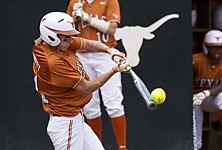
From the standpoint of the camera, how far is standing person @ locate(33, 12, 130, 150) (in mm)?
5125

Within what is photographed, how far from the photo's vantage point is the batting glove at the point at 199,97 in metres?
7.04

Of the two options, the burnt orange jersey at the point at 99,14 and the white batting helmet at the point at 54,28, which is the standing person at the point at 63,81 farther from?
the burnt orange jersey at the point at 99,14

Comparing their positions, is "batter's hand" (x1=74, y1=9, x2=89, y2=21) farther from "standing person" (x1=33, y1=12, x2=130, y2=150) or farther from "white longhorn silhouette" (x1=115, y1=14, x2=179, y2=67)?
"standing person" (x1=33, y1=12, x2=130, y2=150)

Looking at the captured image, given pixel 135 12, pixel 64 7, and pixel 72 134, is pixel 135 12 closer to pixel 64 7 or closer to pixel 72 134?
pixel 64 7

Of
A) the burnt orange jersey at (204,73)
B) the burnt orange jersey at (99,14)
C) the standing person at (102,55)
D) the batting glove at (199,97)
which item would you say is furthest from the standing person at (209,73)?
the burnt orange jersey at (99,14)

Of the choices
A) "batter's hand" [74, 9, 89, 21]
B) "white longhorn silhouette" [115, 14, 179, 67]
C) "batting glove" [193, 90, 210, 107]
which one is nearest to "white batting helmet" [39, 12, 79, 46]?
"batter's hand" [74, 9, 89, 21]

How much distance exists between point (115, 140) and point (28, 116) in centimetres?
86

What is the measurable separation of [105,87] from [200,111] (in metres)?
1.69

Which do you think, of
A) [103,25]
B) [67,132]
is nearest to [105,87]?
[103,25]

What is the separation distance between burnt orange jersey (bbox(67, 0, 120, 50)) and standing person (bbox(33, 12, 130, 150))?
36.9 inches

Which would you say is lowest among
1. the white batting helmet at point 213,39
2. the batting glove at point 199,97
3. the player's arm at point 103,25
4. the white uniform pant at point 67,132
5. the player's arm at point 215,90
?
the batting glove at point 199,97

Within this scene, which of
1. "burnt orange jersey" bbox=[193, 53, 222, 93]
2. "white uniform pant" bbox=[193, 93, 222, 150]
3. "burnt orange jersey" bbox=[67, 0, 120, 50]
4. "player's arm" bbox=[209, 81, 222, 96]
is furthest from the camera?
"burnt orange jersey" bbox=[193, 53, 222, 93]

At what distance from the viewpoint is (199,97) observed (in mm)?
7051

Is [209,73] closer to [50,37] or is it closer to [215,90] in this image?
[215,90]
